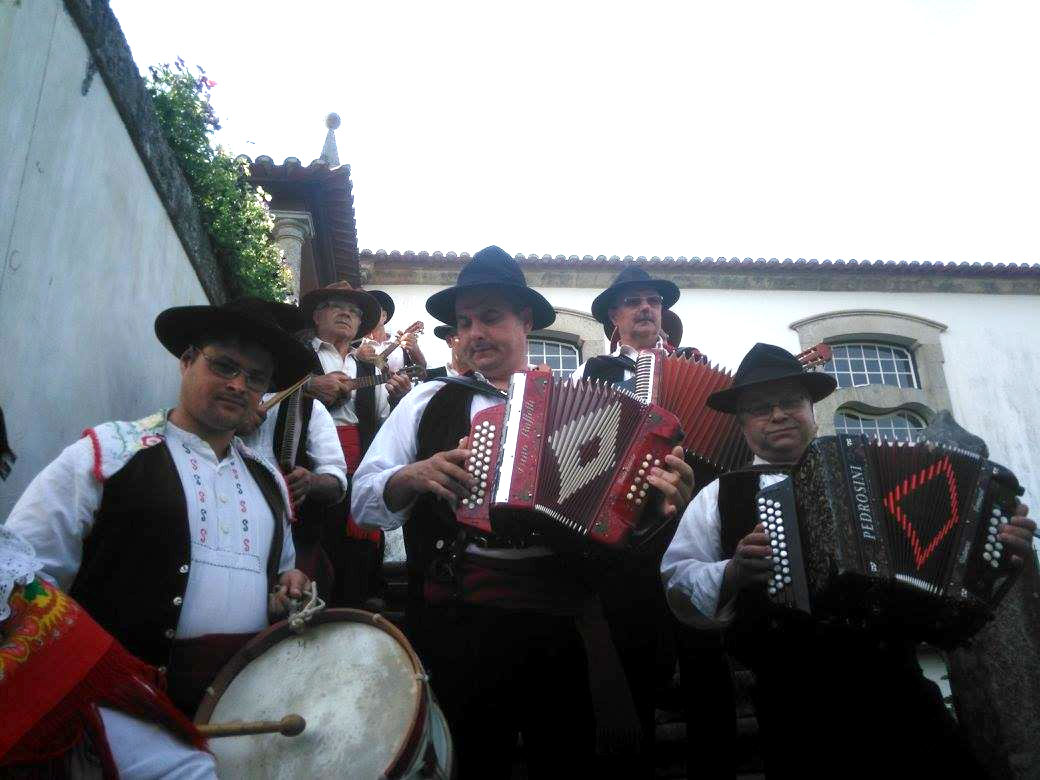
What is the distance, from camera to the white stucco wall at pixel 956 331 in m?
12.6

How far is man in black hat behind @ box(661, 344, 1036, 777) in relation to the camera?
2488 millimetres

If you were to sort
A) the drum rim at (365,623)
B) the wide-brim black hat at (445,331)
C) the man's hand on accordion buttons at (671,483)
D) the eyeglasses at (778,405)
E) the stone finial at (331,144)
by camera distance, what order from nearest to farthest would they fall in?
the drum rim at (365,623) < the man's hand on accordion buttons at (671,483) < the eyeglasses at (778,405) < the wide-brim black hat at (445,331) < the stone finial at (331,144)

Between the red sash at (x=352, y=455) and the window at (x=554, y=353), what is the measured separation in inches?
332

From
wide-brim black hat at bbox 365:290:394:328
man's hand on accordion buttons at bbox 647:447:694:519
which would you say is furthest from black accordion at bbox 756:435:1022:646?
wide-brim black hat at bbox 365:290:394:328

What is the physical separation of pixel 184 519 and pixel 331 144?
30.8 feet

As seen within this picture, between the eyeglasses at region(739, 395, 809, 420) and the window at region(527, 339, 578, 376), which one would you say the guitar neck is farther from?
the window at region(527, 339, 578, 376)

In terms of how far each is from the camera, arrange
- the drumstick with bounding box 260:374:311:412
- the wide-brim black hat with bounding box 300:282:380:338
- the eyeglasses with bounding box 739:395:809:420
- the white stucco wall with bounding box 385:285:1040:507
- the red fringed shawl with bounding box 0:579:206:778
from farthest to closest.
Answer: the white stucco wall with bounding box 385:285:1040:507 < the wide-brim black hat with bounding box 300:282:380:338 < the drumstick with bounding box 260:374:311:412 < the eyeglasses with bounding box 739:395:809:420 < the red fringed shawl with bounding box 0:579:206:778

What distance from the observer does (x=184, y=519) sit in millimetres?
2291

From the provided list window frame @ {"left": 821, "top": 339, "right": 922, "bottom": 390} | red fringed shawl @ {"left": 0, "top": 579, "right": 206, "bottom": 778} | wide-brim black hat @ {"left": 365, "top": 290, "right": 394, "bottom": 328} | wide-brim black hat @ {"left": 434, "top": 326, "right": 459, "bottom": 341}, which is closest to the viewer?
red fringed shawl @ {"left": 0, "top": 579, "right": 206, "bottom": 778}

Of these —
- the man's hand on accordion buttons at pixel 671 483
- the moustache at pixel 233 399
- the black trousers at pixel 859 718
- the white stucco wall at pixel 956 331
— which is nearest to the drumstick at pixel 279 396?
the moustache at pixel 233 399

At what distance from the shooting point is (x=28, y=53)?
2656 mm

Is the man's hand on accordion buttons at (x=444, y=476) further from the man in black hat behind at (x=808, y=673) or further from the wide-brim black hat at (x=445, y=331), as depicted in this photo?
the wide-brim black hat at (x=445, y=331)

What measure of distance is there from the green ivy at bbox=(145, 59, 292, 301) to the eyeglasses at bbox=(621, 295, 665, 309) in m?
2.71

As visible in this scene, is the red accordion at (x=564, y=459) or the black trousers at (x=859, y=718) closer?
the red accordion at (x=564, y=459)
